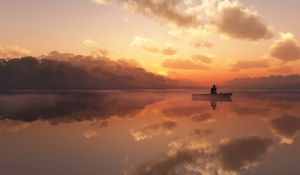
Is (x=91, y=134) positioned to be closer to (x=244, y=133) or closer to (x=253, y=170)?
(x=244, y=133)

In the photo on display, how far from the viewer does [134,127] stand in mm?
37781

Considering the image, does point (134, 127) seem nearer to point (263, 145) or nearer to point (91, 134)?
point (91, 134)

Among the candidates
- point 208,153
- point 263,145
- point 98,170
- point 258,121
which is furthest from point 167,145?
point 258,121

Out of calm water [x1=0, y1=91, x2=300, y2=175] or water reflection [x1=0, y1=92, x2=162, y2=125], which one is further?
water reflection [x1=0, y1=92, x2=162, y2=125]

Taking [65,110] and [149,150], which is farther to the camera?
[65,110]

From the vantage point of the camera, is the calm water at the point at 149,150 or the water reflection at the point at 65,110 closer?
the calm water at the point at 149,150

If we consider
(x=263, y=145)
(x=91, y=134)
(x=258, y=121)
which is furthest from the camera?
(x=258, y=121)

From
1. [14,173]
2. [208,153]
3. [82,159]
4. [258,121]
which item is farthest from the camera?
[258,121]

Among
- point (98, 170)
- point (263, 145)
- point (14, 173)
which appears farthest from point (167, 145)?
point (14, 173)

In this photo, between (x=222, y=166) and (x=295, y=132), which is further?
(x=295, y=132)

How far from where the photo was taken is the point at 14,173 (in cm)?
Answer: 1744

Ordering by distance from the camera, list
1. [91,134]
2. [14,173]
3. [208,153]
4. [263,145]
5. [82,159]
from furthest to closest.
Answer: [91,134] < [263,145] < [208,153] < [82,159] < [14,173]

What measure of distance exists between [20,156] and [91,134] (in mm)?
10465

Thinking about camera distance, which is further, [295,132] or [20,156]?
[295,132]
